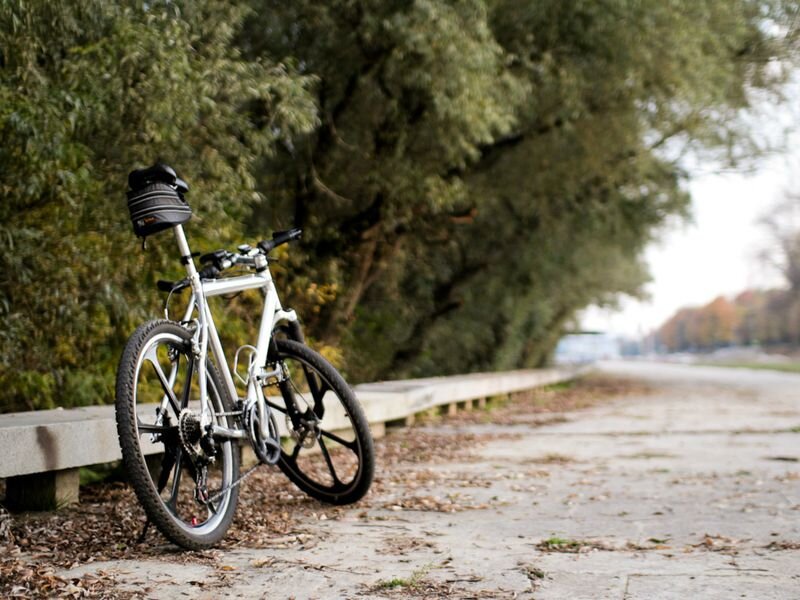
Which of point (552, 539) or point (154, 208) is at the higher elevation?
point (154, 208)

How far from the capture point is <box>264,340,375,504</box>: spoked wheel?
4809mm

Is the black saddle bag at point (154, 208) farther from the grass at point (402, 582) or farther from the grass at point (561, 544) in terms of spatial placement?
the grass at point (561, 544)

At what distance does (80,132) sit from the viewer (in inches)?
259

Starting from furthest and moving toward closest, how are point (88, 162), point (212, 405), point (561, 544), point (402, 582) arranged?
point (88, 162) < point (212, 405) < point (561, 544) < point (402, 582)

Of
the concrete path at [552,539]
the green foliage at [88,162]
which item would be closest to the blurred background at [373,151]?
the green foliage at [88,162]

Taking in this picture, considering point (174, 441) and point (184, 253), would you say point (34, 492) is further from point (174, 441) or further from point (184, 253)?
point (184, 253)

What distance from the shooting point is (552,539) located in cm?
411

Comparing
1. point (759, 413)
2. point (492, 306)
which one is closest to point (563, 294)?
point (492, 306)

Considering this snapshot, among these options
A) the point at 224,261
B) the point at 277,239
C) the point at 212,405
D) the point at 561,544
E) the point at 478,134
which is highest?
the point at 478,134

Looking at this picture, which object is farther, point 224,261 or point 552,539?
point 224,261

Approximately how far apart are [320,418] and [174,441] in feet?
3.91

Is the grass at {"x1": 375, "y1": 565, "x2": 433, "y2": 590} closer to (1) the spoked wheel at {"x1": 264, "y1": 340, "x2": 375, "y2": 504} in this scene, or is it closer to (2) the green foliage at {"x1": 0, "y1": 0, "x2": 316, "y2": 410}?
(1) the spoked wheel at {"x1": 264, "y1": 340, "x2": 375, "y2": 504}

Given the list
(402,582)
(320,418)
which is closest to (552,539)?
(402,582)

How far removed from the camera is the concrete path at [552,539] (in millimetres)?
3287
